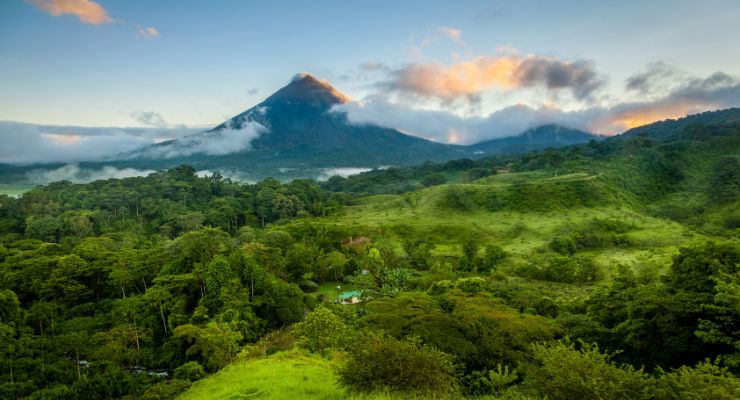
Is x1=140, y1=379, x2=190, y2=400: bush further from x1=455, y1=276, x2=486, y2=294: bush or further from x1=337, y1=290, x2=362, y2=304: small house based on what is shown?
x1=455, y1=276, x2=486, y2=294: bush

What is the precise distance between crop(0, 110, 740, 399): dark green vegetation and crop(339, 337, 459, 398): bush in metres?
0.04

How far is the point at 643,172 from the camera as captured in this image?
10012 centimetres

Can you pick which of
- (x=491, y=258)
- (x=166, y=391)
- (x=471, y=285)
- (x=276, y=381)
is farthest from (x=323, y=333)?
(x=491, y=258)

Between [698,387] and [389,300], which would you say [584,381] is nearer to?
[698,387]

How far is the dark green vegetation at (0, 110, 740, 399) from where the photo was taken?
12.0m

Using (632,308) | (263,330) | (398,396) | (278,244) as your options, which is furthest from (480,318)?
(278,244)

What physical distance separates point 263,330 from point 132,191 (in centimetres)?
7528

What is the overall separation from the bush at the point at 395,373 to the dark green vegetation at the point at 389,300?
0.04 metres

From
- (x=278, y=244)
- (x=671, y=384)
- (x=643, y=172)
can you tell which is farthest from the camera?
(x=643, y=172)

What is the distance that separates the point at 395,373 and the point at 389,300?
43.6 ft

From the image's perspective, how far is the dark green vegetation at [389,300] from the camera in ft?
39.5

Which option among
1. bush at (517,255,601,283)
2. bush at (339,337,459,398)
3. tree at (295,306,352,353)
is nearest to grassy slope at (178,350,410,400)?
bush at (339,337,459,398)

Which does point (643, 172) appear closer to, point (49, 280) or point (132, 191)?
point (49, 280)

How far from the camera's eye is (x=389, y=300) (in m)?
22.8
